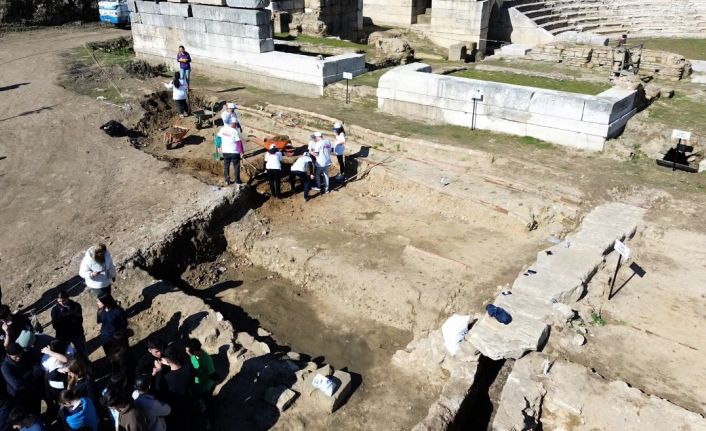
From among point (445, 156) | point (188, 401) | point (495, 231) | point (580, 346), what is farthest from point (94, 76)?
point (580, 346)

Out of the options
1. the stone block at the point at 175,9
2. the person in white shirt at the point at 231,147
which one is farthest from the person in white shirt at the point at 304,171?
the stone block at the point at 175,9

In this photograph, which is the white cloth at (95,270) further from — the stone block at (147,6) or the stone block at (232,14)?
the stone block at (147,6)

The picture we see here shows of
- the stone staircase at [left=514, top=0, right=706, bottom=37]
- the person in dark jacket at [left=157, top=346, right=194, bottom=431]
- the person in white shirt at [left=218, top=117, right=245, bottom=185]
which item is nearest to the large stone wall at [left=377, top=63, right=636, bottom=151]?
the person in white shirt at [left=218, top=117, right=245, bottom=185]

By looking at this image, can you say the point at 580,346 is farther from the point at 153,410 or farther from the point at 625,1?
the point at 625,1

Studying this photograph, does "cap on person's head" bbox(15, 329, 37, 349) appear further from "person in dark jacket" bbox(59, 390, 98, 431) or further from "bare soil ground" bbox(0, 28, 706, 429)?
"bare soil ground" bbox(0, 28, 706, 429)

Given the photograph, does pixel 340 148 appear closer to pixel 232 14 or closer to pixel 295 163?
pixel 295 163

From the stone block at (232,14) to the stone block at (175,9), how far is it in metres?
0.24

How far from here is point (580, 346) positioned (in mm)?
6738

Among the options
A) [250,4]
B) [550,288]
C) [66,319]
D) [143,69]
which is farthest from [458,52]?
[66,319]

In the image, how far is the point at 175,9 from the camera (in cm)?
1955

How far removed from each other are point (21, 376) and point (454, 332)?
5004 millimetres

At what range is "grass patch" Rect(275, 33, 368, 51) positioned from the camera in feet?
67.2

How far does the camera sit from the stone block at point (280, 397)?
6.29 meters

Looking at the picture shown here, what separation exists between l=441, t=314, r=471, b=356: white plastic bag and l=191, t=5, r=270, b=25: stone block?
13583 millimetres
